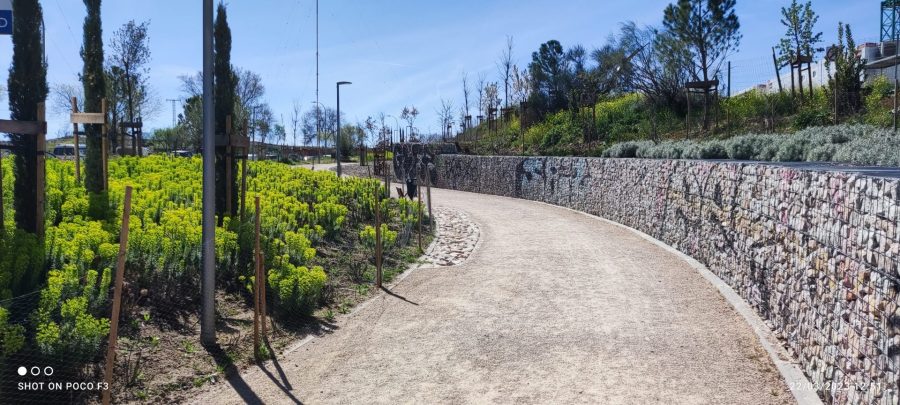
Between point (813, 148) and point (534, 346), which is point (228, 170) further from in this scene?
point (813, 148)

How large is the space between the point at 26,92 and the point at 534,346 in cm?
708

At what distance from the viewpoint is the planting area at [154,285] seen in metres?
5.68

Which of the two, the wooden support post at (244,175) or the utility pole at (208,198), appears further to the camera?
the wooden support post at (244,175)

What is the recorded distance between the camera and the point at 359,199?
54.4 ft

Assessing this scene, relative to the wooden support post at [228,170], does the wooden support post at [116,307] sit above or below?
below

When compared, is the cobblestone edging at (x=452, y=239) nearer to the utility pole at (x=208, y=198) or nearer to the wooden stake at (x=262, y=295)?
the wooden stake at (x=262, y=295)

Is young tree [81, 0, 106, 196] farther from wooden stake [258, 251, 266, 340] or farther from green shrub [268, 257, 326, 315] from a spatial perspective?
wooden stake [258, 251, 266, 340]

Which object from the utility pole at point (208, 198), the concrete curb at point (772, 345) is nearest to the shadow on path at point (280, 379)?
the utility pole at point (208, 198)

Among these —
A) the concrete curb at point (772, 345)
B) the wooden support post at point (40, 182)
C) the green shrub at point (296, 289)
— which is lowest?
the concrete curb at point (772, 345)

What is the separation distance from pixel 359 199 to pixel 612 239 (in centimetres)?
617

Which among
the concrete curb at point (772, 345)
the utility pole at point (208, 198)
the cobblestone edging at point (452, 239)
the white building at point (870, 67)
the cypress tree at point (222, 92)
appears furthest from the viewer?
the white building at point (870, 67)

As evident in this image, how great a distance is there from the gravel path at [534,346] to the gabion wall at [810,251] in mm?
473

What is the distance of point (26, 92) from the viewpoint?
336 inches

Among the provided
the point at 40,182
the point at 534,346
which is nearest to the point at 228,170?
the point at 40,182
